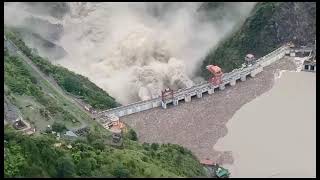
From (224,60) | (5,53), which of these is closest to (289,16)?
(224,60)

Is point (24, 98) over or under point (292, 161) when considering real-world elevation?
over

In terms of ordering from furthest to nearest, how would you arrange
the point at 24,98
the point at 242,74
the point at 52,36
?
the point at 52,36 → the point at 242,74 → the point at 24,98

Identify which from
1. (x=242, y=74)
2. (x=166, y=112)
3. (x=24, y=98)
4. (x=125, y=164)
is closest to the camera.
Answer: (x=125, y=164)

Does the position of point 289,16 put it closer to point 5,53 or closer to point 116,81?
point 116,81

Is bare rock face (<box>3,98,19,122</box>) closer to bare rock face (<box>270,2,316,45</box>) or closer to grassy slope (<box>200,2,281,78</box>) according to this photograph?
grassy slope (<box>200,2,281,78</box>)

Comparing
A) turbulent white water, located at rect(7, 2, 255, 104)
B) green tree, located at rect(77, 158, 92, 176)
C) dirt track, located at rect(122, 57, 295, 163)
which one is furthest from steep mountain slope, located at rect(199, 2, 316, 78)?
green tree, located at rect(77, 158, 92, 176)

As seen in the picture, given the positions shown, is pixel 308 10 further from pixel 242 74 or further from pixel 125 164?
pixel 125 164

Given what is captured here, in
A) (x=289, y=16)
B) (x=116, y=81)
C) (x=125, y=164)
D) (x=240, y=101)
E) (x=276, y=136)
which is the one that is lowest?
(x=125, y=164)

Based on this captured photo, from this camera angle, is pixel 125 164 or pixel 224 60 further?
pixel 224 60
